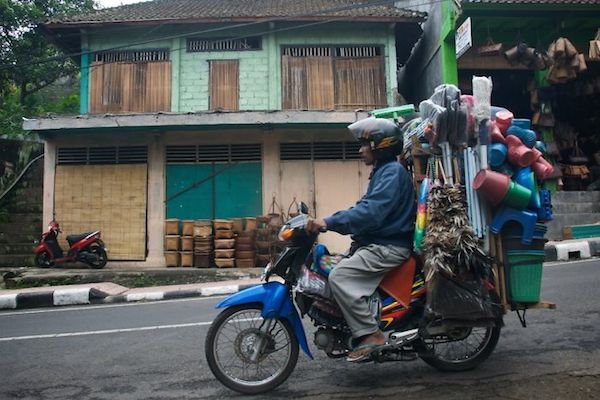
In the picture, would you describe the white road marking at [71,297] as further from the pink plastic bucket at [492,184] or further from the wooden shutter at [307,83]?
the pink plastic bucket at [492,184]

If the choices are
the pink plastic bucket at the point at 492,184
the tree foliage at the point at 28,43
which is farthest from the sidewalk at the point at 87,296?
the tree foliage at the point at 28,43

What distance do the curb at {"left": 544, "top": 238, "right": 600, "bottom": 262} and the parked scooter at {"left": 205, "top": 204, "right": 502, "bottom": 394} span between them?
6970 millimetres

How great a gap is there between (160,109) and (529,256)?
1081cm

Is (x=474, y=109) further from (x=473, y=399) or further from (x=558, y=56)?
(x=558, y=56)

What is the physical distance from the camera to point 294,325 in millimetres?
3305

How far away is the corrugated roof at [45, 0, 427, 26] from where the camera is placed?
39.4 feet

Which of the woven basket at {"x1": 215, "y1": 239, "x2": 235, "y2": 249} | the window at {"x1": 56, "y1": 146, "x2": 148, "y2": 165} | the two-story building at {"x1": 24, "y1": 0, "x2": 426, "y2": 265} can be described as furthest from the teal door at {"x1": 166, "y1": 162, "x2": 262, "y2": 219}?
the woven basket at {"x1": 215, "y1": 239, "x2": 235, "y2": 249}

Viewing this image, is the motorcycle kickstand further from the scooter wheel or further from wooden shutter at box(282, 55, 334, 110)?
the scooter wheel

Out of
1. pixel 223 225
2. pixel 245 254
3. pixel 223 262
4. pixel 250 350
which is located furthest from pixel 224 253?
pixel 250 350

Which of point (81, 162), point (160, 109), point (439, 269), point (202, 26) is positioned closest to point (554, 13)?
point (202, 26)

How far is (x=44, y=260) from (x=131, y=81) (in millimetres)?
4956

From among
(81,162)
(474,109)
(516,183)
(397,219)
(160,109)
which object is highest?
(160,109)

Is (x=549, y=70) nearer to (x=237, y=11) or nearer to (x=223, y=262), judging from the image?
(x=237, y=11)

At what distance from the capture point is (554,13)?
11.0 meters
